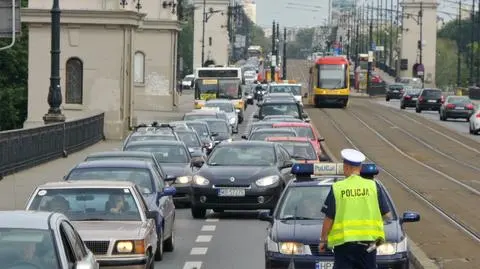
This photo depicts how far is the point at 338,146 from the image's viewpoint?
49875mm

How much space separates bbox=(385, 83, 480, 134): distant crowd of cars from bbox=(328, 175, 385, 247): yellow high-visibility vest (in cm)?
4932

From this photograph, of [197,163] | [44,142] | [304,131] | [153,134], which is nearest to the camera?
[197,163]

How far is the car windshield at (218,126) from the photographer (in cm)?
4566

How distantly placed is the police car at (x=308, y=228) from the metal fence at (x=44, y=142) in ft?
58.8

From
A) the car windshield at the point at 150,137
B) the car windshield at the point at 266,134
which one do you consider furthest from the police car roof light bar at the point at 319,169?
the car windshield at the point at 266,134

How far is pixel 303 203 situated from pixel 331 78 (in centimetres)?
6410

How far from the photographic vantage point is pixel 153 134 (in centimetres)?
3222

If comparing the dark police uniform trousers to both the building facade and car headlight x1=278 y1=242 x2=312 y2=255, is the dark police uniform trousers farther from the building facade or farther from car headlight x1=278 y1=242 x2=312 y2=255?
the building facade

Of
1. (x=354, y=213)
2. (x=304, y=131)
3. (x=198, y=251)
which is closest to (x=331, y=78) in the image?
(x=304, y=131)

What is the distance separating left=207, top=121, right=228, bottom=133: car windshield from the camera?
45.7 meters

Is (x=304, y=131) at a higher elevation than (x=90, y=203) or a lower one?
lower

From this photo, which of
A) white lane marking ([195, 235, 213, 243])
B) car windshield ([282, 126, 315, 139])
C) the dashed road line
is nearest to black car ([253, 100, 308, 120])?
car windshield ([282, 126, 315, 139])

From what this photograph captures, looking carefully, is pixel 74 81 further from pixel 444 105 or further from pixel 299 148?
pixel 444 105

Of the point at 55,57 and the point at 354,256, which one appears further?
the point at 55,57
